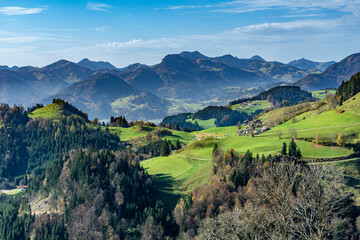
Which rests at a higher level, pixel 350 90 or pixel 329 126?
pixel 350 90

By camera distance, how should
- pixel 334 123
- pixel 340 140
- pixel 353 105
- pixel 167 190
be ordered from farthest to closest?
pixel 353 105 → pixel 334 123 → pixel 167 190 → pixel 340 140

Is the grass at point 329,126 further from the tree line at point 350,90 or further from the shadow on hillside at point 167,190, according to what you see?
the shadow on hillside at point 167,190

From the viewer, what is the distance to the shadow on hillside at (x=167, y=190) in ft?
382

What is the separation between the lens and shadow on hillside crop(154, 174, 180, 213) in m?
116

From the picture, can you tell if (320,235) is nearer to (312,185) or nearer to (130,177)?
(312,185)

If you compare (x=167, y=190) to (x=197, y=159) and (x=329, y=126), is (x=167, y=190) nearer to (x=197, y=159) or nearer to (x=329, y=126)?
(x=197, y=159)

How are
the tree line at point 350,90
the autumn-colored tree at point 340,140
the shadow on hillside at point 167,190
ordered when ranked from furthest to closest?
the tree line at point 350,90, the autumn-colored tree at point 340,140, the shadow on hillside at point 167,190

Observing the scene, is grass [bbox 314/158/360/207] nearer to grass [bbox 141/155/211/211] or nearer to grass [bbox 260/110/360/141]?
grass [bbox 260/110/360/141]

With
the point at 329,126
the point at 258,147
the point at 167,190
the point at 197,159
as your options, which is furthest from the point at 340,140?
the point at 167,190

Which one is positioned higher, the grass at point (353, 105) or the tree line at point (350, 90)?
the tree line at point (350, 90)

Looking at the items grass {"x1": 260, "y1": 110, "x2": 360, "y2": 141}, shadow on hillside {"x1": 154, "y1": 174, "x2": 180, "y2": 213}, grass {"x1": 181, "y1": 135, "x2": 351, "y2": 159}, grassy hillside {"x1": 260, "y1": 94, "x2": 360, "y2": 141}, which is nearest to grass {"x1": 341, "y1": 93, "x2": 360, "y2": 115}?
grassy hillside {"x1": 260, "y1": 94, "x2": 360, "y2": 141}

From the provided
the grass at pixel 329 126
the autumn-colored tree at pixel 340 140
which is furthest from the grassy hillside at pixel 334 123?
the autumn-colored tree at pixel 340 140

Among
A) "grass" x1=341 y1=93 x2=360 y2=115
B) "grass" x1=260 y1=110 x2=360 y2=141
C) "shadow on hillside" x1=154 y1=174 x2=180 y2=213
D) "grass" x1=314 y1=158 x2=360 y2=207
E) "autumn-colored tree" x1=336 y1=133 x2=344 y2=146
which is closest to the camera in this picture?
"grass" x1=314 y1=158 x2=360 y2=207

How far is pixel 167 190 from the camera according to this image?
125062 mm
